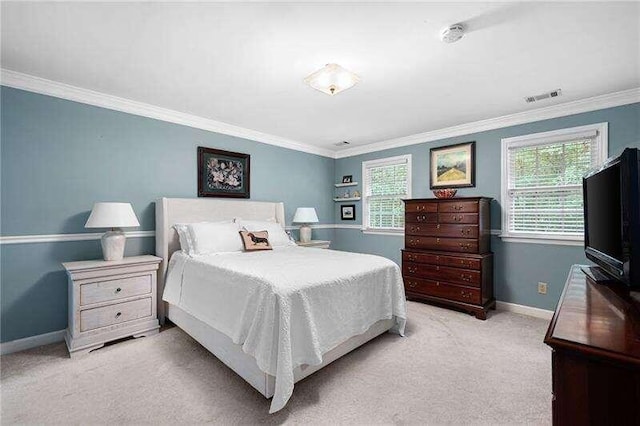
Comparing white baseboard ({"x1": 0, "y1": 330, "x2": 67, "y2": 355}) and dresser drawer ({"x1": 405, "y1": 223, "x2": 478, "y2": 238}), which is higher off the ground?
dresser drawer ({"x1": 405, "y1": 223, "x2": 478, "y2": 238})

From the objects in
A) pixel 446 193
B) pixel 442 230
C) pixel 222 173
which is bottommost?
pixel 442 230

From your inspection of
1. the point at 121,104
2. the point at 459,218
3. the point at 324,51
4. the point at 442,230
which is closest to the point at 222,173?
the point at 121,104

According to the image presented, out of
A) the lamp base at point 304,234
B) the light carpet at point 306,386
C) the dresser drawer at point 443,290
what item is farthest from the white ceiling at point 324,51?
the light carpet at point 306,386

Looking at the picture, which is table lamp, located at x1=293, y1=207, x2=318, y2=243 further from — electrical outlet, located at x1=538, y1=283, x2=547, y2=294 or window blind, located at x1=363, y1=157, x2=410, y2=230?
electrical outlet, located at x1=538, y1=283, x2=547, y2=294

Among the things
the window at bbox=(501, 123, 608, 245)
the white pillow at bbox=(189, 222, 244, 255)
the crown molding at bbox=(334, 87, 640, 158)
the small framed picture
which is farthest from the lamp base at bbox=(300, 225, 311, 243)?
the window at bbox=(501, 123, 608, 245)

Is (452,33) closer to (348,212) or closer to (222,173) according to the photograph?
Answer: (222,173)

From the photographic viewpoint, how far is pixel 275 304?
1.80 m

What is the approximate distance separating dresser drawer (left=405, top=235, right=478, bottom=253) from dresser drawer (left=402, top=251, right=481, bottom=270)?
0.12m

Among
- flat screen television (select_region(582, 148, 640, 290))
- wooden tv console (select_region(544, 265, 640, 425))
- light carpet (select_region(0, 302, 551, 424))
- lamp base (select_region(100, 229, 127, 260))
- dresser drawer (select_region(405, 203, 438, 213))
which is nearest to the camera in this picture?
wooden tv console (select_region(544, 265, 640, 425))

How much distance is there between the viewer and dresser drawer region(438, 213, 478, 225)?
3490 millimetres

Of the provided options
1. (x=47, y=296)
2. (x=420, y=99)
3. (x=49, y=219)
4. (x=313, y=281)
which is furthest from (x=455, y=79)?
(x=47, y=296)

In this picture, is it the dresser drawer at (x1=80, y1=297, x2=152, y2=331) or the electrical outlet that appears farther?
the electrical outlet

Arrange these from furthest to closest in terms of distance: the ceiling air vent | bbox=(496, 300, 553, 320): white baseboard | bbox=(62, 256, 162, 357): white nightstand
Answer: bbox=(496, 300, 553, 320): white baseboard, the ceiling air vent, bbox=(62, 256, 162, 357): white nightstand

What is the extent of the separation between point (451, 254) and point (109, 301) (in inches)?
150
